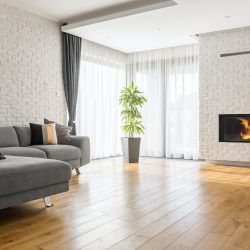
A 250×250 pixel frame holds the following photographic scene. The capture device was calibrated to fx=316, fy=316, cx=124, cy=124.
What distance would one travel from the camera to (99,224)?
2.54 m

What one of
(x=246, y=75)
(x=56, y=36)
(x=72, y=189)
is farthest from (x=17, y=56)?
(x=246, y=75)

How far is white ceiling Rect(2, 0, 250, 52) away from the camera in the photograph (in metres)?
4.61

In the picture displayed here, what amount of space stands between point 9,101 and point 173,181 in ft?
9.14

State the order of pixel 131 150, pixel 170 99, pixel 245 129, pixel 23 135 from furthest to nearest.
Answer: pixel 170 99 → pixel 131 150 → pixel 245 129 → pixel 23 135

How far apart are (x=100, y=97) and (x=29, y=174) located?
14.5 ft

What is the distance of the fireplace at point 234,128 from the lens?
5.78m

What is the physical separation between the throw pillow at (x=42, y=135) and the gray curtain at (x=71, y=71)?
1132 mm

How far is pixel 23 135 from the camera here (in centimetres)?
472

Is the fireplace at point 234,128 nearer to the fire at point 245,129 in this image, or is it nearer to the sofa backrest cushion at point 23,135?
the fire at point 245,129

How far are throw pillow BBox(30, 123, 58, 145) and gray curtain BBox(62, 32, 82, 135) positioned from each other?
1132mm

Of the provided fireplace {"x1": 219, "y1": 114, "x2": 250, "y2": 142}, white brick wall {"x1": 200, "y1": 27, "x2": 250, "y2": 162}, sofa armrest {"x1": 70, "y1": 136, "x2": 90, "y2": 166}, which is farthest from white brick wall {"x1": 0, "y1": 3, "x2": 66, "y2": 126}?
fireplace {"x1": 219, "y1": 114, "x2": 250, "y2": 142}

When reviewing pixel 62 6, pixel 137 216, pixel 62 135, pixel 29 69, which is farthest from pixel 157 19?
pixel 137 216

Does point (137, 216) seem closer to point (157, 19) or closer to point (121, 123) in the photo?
point (157, 19)

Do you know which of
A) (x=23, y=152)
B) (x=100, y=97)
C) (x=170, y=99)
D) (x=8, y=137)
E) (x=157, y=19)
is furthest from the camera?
(x=170, y=99)
